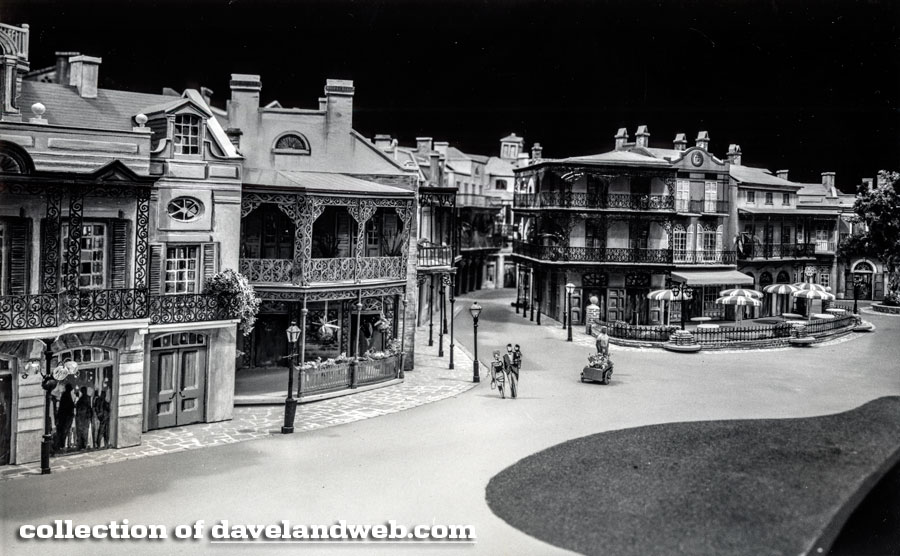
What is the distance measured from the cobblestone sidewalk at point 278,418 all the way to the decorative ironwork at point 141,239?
13.4 ft

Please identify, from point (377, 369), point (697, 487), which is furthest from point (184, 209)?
point (697, 487)

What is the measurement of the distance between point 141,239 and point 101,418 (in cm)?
450

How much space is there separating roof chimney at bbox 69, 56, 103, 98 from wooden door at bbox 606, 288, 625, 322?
29607 millimetres

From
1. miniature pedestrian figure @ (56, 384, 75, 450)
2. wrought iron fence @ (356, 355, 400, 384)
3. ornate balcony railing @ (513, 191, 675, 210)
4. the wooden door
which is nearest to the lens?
miniature pedestrian figure @ (56, 384, 75, 450)

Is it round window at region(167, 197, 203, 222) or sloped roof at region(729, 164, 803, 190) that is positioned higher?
sloped roof at region(729, 164, 803, 190)

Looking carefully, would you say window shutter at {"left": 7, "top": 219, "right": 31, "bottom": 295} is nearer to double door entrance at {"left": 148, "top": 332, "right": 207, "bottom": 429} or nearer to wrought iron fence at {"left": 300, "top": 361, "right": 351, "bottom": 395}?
double door entrance at {"left": 148, "top": 332, "right": 207, "bottom": 429}

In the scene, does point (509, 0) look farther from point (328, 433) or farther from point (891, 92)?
point (891, 92)

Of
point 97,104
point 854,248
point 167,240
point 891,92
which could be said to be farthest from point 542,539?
point 854,248

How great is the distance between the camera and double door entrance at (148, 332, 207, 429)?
20.4 metres

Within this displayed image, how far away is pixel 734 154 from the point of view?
52.1 m

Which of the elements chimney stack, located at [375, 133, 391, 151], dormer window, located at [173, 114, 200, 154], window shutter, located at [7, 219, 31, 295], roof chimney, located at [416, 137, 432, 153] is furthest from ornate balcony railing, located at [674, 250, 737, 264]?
window shutter, located at [7, 219, 31, 295]

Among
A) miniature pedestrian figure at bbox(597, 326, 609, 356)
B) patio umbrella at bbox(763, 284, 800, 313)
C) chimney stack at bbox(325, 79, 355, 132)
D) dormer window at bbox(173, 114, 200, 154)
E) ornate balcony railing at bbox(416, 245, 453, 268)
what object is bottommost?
miniature pedestrian figure at bbox(597, 326, 609, 356)

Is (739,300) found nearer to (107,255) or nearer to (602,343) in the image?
Result: (602,343)

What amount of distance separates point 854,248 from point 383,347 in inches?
1377
